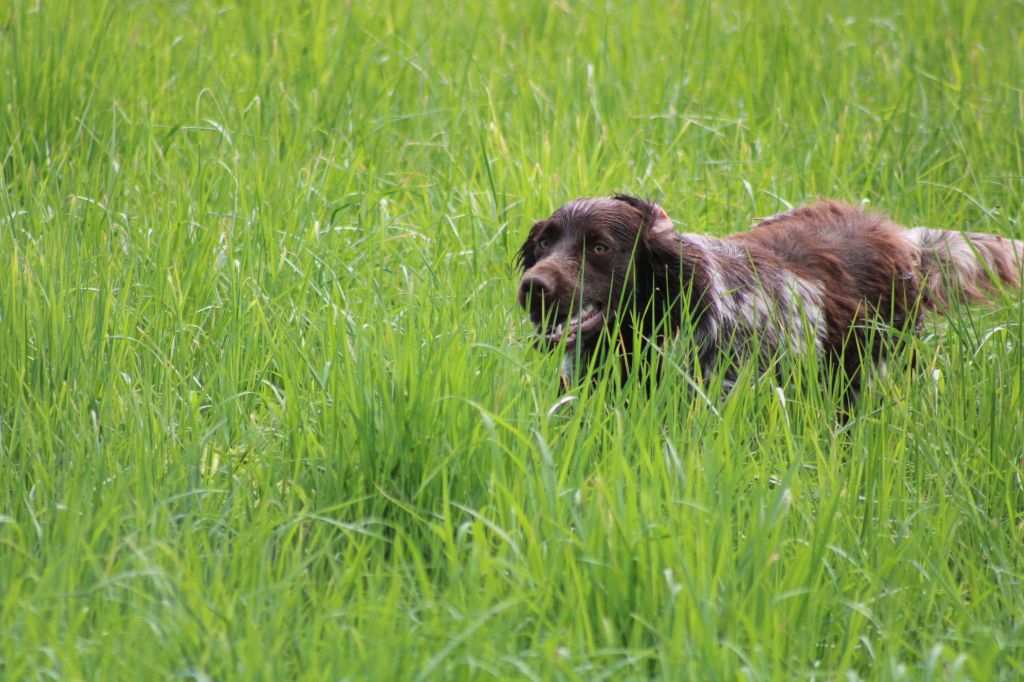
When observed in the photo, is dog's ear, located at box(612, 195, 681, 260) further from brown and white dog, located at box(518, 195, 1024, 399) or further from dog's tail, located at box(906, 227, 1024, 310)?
dog's tail, located at box(906, 227, 1024, 310)

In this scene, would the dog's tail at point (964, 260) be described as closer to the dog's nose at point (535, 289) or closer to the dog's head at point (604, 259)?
the dog's head at point (604, 259)

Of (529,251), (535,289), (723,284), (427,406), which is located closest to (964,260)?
(723,284)

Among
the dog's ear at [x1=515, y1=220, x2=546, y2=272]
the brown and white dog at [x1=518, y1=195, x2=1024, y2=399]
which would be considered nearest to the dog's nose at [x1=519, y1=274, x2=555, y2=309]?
the brown and white dog at [x1=518, y1=195, x2=1024, y2=399]

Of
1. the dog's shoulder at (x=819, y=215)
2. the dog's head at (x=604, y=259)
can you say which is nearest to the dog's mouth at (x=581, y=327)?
the dog's head at (x=604, y=259)

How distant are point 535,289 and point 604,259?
369 mm

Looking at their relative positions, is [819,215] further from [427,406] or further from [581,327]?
[427,406]

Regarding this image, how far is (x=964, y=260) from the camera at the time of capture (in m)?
4.83

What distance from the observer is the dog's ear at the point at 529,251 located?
4305 millimetres

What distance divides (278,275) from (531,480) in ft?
5.65

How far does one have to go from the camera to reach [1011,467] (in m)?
3.26

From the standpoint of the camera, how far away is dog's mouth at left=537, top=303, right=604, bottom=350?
12.9ft

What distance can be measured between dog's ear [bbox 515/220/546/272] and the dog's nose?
15.9 inches

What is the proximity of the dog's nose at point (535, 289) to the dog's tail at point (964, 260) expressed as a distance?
170 centimetres

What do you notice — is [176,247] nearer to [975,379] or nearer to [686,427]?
[686,427]
